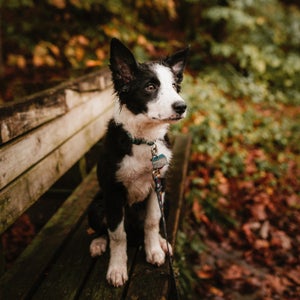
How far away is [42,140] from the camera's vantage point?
8.18 feet

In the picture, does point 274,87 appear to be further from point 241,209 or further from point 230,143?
point 241,209

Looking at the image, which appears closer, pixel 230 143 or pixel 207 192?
pixel 207 192

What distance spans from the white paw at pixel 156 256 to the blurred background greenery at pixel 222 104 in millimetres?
806

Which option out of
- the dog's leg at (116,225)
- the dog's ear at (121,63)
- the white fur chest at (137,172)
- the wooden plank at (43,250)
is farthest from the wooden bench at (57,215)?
the dog's ear at (121,63)

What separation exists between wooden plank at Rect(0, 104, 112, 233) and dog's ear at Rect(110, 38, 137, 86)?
2.92ft

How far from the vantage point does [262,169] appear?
529cm

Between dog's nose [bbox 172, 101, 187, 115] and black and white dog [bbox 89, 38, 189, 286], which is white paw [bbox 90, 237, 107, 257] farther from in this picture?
dog's nose [bbox 172, 101, 187, 115]

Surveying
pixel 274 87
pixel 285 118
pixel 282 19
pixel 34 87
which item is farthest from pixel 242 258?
pixel 282 19

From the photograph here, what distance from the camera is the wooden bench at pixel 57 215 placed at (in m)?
2.07

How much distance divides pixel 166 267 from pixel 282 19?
328 inches

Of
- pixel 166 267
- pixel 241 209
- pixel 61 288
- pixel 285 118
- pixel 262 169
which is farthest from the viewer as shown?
pixel 285 118

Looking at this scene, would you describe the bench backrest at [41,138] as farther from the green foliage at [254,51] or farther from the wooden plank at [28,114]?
the green foliage at [254,51]

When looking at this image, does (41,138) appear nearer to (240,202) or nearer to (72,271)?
(72,271)

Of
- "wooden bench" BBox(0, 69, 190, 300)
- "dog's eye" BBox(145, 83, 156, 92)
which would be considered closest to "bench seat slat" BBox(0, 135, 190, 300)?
"wooden bench" BBox(0, 69, 190, 300)
